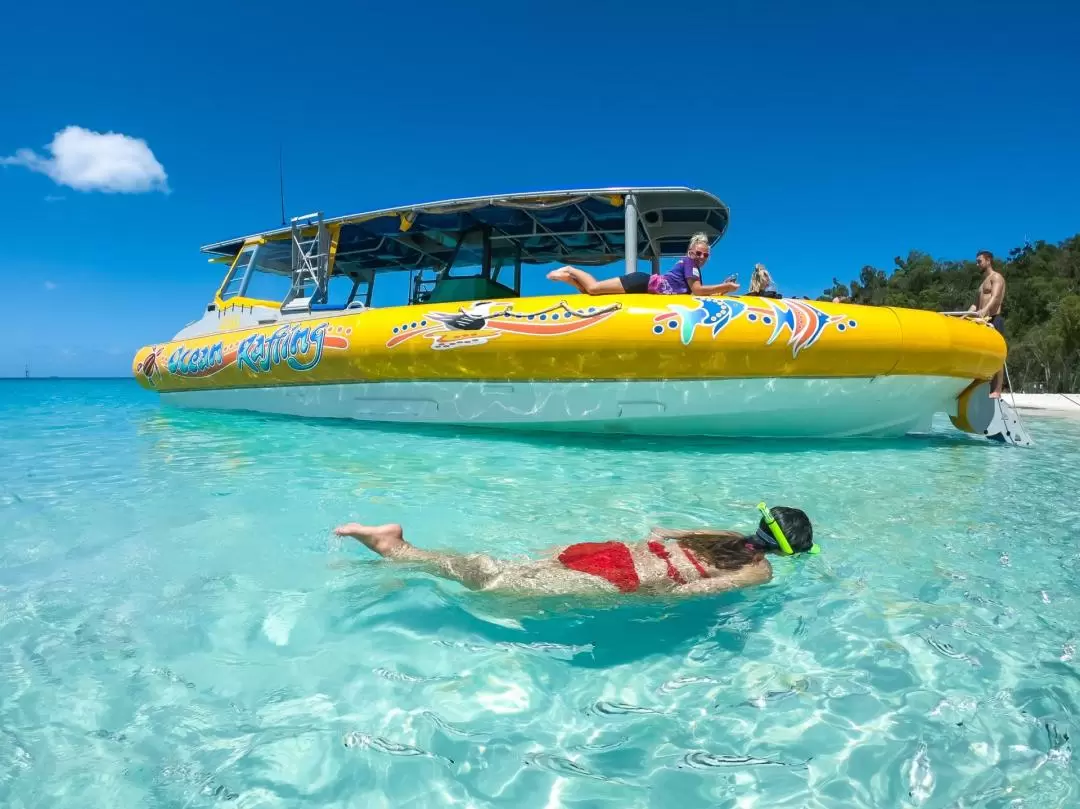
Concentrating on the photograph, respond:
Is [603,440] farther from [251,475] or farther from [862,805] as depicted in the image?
[862,805]

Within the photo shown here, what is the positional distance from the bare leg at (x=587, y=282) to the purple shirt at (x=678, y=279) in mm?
349

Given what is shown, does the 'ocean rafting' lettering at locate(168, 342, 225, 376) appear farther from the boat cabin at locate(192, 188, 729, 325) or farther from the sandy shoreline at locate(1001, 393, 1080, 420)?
the sandy shoreline at locate(1001, 393, 1080, 420)

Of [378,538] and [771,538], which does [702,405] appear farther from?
[378,538]

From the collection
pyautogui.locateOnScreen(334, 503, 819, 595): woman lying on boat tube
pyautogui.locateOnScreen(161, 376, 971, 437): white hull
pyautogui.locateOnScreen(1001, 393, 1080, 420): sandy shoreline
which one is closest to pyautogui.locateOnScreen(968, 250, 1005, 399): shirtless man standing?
pyautogui.locateOnScreen(161, 376, 971, 437): white hull

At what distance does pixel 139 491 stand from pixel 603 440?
12.4 feet

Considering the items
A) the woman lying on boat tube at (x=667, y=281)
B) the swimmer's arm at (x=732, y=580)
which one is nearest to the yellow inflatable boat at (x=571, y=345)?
the woman lying on boat tube at (x=667, y=281)

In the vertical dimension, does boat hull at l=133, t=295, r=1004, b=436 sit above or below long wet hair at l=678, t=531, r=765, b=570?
above

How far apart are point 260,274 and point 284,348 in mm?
1819

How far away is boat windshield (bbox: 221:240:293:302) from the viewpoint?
849cm

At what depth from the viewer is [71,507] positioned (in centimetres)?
361

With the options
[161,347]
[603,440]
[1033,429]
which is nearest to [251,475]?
[603,440]

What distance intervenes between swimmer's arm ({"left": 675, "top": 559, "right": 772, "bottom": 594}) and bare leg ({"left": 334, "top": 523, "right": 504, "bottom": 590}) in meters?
0.69

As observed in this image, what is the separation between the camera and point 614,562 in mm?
2285

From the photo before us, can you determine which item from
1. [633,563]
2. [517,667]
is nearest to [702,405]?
[633,563]
